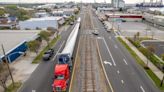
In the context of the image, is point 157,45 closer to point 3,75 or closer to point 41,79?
point 41,79

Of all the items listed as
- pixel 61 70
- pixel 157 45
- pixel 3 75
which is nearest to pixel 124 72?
pixel 61 70

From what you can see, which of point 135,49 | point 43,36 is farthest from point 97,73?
point 43,36

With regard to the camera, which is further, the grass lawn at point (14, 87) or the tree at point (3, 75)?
the grass lawn at point (14, 87)

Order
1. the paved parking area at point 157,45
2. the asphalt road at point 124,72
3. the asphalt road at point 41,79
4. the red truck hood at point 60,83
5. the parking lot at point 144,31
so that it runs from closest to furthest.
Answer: the red truck hood at point 60,83, the asphalt road at point 124,72, the asphalt road at point 41,79, the paved parking area at point 157,45, the parking lot at point 144,31

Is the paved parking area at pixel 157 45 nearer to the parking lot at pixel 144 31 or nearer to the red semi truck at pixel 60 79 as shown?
the parking lot at pixel 144 31

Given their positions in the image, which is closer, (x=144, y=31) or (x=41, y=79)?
(x=41, y=79)

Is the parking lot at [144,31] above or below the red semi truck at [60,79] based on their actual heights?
below

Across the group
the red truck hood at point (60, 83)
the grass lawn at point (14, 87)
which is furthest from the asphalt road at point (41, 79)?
the red truck hood at point (60, 83)

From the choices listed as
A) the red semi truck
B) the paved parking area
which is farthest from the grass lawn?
the paved parking area
